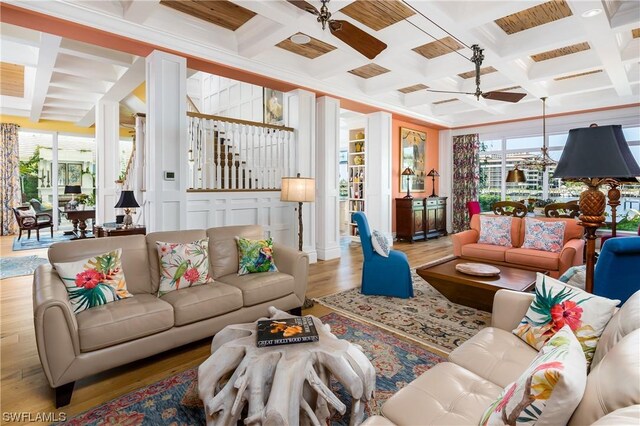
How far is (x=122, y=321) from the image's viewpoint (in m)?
2.21

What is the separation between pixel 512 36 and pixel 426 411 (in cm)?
477

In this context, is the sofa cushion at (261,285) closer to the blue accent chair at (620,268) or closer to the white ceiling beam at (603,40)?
the blue accent chair at (620,268)

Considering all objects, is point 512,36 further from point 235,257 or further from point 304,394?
point 304,394

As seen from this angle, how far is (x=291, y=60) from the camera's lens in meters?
5.10

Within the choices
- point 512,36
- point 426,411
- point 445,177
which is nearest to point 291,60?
point 512,36

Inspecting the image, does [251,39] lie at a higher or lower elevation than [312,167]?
higher

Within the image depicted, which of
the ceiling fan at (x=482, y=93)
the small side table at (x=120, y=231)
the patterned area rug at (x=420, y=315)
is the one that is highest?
the ceiling fan at (x=482, y=93)

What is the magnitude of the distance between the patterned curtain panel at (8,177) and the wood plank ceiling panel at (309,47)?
810 centimetres

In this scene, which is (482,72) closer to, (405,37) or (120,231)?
(405,37)

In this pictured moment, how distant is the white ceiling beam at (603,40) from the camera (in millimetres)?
3242

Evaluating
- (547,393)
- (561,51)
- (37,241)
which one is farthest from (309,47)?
(37,241)

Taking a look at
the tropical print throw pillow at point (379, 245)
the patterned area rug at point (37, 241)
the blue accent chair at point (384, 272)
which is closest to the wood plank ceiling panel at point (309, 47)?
the blue accent chair at point (384, 272)

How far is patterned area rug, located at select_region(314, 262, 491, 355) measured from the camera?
2.88m

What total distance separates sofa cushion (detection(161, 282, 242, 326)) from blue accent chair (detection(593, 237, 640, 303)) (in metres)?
2.69
